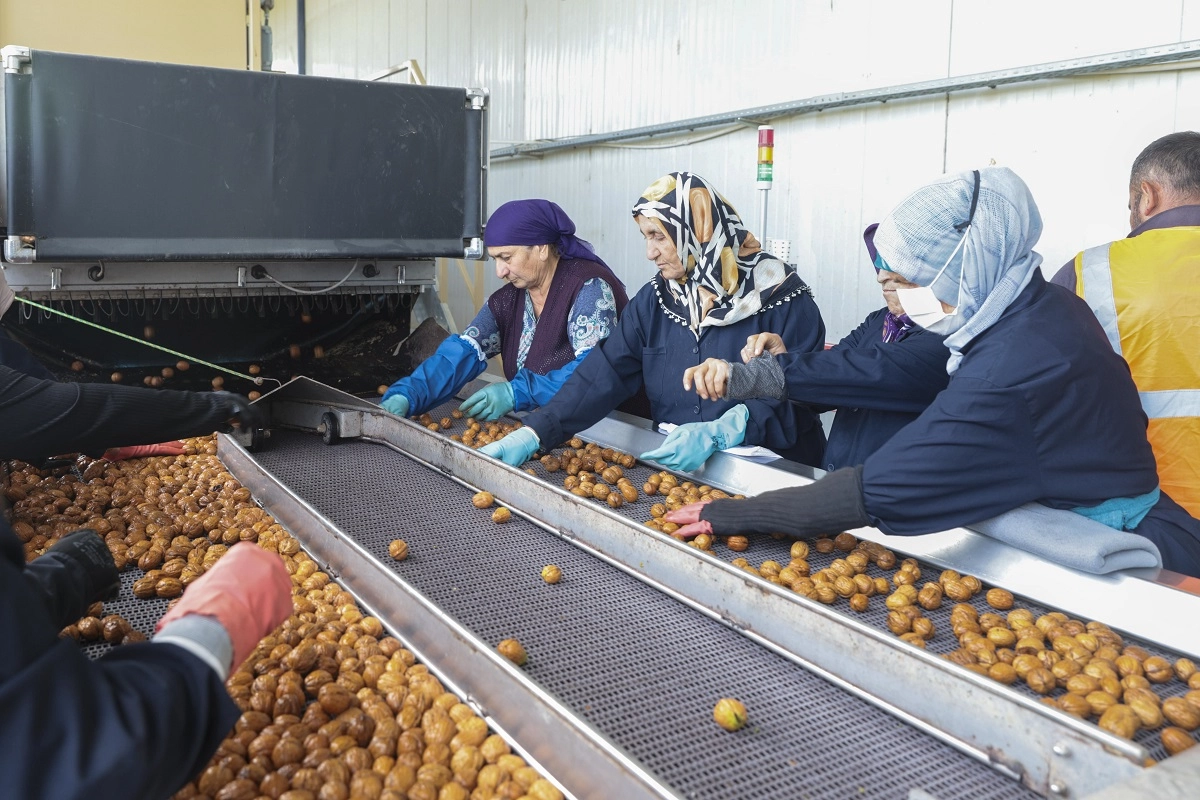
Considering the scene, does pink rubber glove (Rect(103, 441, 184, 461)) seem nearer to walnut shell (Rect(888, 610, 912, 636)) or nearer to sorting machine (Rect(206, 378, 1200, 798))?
sorting machine (Rect(206, 378, 1200, 798))

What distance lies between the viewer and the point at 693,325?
3.70m

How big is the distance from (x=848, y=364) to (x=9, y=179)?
10.4 feet

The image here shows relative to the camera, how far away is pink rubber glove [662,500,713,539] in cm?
259

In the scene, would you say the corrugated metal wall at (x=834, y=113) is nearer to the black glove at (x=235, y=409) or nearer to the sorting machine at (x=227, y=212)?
the sorting machine at (x=227, y=212)

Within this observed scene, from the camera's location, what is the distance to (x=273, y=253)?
4.09 m

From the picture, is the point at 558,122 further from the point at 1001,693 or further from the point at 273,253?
the point at 1001,693

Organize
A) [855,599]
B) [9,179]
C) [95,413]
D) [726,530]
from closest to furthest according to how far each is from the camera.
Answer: [855,599]
[726,530]
[95,413]
[9,179]

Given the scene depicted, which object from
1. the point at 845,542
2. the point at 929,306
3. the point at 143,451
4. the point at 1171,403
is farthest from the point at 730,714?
the point at 143,451

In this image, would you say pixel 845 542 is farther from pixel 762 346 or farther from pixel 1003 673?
pixel 762 346

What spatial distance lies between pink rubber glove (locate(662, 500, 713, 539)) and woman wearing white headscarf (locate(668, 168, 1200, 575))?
27 centimetres

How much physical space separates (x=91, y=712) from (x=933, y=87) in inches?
178

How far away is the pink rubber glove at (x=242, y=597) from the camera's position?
1436 millimetres

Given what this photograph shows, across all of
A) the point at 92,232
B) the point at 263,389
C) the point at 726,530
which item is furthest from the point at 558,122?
the point at 726,530

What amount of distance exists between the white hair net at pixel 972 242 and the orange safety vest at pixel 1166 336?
85cm
